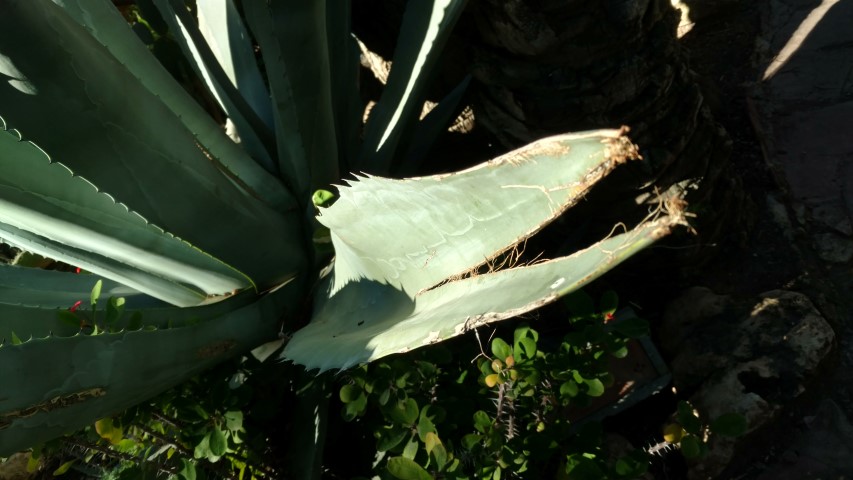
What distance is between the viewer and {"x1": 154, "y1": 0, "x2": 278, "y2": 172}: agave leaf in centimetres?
170

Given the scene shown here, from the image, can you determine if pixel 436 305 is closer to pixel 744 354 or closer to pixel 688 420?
pixel 688 420

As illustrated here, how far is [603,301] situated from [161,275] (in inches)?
36.0

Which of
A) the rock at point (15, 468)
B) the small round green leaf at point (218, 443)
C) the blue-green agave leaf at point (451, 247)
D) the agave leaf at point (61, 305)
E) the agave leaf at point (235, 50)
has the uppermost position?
the agave leaf at point (235, 50)

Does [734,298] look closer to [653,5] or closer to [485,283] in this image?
[653,5]

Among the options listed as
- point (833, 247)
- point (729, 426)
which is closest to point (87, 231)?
point (729, 426)

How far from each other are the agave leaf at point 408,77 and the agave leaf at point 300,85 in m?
0.18

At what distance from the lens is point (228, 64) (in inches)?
74.6

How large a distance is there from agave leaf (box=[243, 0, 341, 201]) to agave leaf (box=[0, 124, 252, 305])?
11.6 inches

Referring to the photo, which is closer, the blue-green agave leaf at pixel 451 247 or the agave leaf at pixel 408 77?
the blue-green agave leaf at pixel 451 247

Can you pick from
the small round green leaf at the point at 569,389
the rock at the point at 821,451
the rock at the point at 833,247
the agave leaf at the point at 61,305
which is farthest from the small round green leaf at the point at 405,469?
the rock at the point at 833,247

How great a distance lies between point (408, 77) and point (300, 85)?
1.19ft

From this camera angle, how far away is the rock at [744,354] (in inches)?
74.8

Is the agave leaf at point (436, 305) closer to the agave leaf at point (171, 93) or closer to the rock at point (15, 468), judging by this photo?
the agave leaf at point (171, 93)

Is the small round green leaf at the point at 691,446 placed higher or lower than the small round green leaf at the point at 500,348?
lower
